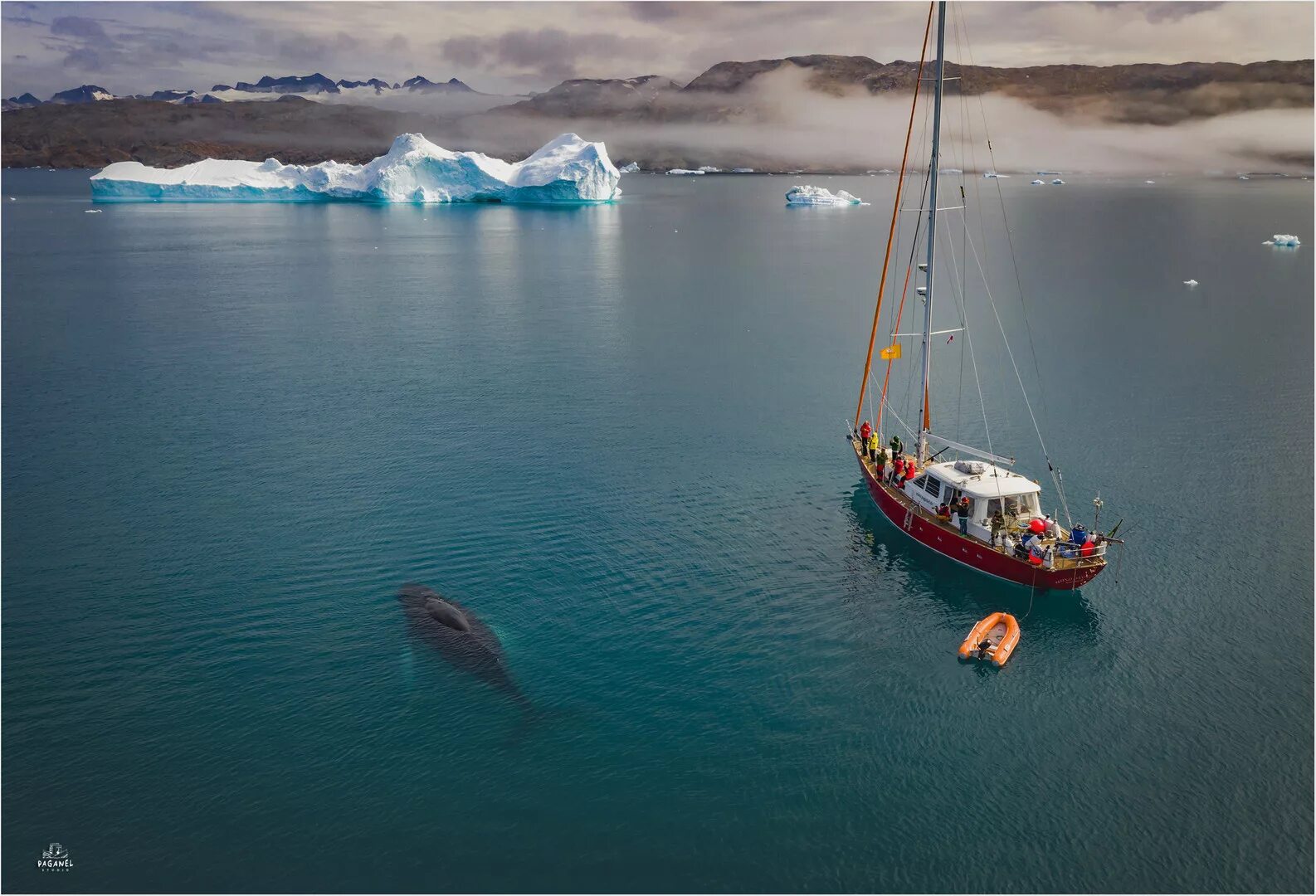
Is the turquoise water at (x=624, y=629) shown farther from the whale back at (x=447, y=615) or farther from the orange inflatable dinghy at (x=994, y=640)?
the whale back at (x=447, y=615)

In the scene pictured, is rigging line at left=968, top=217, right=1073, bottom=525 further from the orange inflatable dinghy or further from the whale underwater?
the whale underwater

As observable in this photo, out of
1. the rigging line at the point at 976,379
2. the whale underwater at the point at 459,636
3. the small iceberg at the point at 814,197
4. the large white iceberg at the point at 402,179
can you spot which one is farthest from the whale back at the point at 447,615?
the small iceberg at the point at 814,197

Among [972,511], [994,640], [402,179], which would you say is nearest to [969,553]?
[972,511]

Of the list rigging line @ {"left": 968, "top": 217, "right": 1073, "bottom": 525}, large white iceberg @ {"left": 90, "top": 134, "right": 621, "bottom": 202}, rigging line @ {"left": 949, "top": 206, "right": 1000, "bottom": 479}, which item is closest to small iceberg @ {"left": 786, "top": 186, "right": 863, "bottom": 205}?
large white iceberg @ {"left": 90, "top": 134, "right": 621, "bottom": 202}

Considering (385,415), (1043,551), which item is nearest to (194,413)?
(385,415)

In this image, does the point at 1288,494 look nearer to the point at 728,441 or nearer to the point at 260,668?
the point at 728,441
